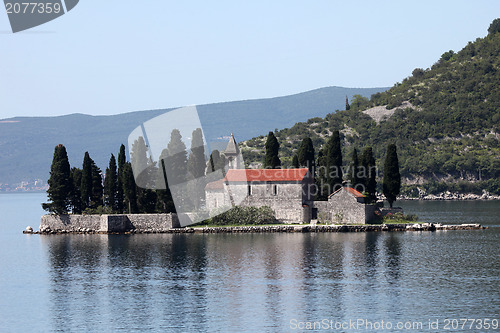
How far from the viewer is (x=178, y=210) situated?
92.8 metres

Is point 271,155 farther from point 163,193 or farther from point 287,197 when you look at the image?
point 163,193

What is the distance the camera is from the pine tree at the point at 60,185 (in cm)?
9281

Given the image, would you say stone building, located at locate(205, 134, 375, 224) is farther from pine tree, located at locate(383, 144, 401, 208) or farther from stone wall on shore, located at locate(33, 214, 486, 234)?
pine tree, located at locate(383, 144, 401, 208)

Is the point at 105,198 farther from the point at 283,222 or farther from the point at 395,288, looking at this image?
the point at 395,288

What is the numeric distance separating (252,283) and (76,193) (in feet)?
146

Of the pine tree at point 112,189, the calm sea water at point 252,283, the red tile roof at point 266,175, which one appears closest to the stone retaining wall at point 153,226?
the calm sea water at point 252,283

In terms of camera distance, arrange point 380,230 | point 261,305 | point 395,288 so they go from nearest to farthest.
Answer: point 261,305, point 395,288, point 380,230

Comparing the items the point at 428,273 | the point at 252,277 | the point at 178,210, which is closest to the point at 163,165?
the point at 178,210

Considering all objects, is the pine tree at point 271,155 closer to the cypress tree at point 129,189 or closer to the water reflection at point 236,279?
the water reflection at point 236,279

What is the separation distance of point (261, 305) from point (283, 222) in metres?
40.1

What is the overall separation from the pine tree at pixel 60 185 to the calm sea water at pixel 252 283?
7980 millimetres

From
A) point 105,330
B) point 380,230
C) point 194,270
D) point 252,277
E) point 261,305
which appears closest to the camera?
point 105,330

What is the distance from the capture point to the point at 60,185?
306 feet

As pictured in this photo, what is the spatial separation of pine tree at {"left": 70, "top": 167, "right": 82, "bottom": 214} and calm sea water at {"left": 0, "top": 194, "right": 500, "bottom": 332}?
9.37 meters
